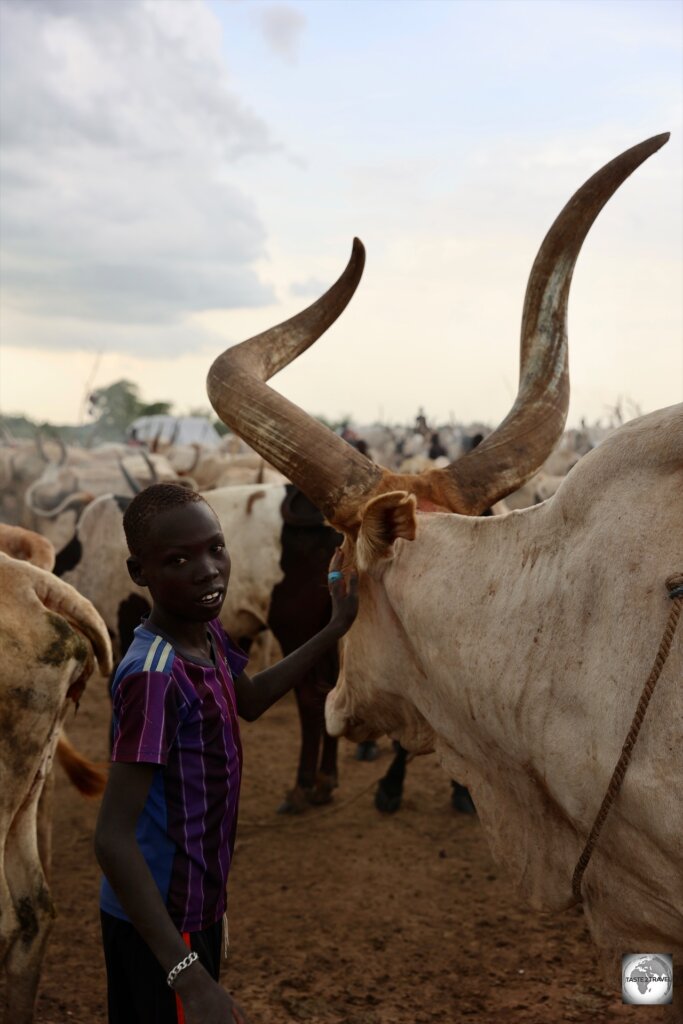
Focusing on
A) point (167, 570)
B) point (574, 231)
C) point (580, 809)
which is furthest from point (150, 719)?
point (574, 231)

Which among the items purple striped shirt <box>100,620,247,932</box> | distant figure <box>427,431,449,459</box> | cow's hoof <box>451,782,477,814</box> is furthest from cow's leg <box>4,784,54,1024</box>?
distant figure <box>427,431,449,459</box>

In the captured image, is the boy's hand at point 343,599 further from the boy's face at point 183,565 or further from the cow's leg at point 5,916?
the cow's leg at point 5,916

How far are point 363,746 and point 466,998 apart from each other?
10.7ft

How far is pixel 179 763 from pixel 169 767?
0.08 ft

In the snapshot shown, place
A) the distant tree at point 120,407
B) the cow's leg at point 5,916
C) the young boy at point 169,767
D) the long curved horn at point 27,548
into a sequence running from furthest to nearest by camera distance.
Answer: the distant tree at point 120,407 < the long curved horn at point 27,548 < the cow's leg at point 5,916 < the young boy at point 169,767

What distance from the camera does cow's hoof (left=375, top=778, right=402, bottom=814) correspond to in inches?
233

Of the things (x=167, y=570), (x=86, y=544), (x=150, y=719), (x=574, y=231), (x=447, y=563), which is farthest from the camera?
(x=86, y=544)

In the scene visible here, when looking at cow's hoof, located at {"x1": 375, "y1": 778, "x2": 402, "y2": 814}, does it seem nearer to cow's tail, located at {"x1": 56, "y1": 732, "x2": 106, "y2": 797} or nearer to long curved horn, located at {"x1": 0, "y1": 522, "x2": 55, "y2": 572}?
cow's tail, located at {"x1": 56, "y1": 732, "x2": 106, "y2": 797}

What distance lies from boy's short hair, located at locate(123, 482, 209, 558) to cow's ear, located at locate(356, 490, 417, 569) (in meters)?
0.56

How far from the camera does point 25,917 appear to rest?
3320 mm

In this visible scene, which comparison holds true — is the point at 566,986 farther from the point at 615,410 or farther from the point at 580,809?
the point at 615,410

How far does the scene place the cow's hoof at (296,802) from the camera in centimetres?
592

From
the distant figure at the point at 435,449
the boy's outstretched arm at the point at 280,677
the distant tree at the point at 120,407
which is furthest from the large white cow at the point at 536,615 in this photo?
the distant tree at the point at 120,407

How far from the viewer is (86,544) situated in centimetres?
684
